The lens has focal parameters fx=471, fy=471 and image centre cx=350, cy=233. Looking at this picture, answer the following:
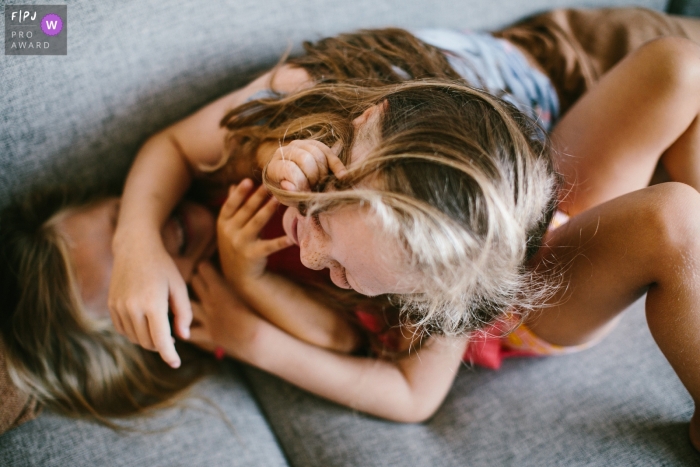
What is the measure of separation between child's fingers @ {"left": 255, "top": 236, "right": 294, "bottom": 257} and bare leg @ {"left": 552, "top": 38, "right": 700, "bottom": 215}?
46cm

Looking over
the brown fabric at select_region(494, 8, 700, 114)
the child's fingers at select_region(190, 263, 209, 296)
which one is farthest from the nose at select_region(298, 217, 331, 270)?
the brown fabric at select_region(494, 8, 700, 114)

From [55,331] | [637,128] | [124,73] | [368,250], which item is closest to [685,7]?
[637,128]

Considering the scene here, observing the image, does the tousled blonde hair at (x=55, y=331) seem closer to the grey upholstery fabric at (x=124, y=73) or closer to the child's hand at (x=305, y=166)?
the grey upholstery fabric at (x=124, y=73)

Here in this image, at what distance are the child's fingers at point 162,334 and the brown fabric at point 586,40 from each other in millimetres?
902

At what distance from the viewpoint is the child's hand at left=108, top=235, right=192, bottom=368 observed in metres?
0.72

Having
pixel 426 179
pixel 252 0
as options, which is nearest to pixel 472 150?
pixel 426 179

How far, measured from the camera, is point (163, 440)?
0.77 meters

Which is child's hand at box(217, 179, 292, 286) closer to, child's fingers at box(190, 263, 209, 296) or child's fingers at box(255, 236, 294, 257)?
child's fingers at box(255, 236, 294, 257)

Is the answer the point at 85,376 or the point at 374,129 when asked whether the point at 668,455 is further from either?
the point at 85,376

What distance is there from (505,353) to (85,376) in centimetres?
76

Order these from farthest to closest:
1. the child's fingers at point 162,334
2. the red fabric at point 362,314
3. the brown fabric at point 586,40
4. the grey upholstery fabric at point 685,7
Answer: the grey upholstery fabric at point 685,7 < the brown fabric at point 586,40 < the red fabric at point 362,314 < the child's fingers at point 162,334

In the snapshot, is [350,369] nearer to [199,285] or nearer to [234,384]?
[234,384]

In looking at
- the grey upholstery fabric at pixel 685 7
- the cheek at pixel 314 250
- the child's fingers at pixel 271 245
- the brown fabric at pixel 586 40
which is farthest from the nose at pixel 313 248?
the grey upholstery fabric at pixel 685 7

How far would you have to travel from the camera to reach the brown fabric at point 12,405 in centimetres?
72
